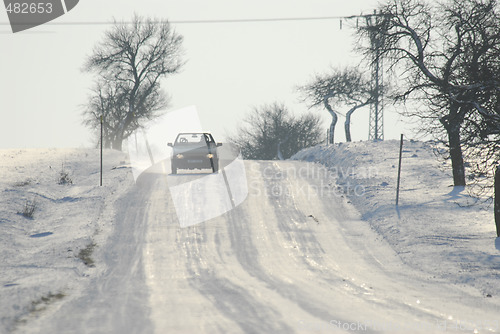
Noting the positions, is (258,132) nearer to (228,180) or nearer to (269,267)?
(228,180)

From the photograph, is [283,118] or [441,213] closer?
[441,213]

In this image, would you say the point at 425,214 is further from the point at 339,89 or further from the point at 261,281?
the point at 339,89

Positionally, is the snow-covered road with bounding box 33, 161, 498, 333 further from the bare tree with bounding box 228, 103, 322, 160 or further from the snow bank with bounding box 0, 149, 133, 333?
the bare tree with bounding box 228, 103, 322, 160

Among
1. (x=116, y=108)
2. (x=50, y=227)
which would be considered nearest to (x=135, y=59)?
(x=116, y=108)

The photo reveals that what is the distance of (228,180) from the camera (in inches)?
834

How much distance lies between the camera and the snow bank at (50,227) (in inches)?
330

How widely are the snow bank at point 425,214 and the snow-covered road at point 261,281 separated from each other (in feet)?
1.69

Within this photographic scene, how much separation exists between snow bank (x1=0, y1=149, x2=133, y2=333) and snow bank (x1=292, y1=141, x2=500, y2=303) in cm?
706

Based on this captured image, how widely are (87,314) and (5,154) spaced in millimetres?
23271

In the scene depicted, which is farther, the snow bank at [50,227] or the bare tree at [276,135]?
the bare tree at [276,135]

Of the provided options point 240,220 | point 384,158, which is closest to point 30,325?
point 240,220

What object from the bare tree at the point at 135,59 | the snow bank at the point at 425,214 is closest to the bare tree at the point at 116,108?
the bare tree at the point at 135,59

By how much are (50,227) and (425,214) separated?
10485 mm

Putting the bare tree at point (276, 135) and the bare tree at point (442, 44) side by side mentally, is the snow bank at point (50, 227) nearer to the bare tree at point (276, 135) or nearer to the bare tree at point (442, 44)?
the bare tree at point (442, 44)
